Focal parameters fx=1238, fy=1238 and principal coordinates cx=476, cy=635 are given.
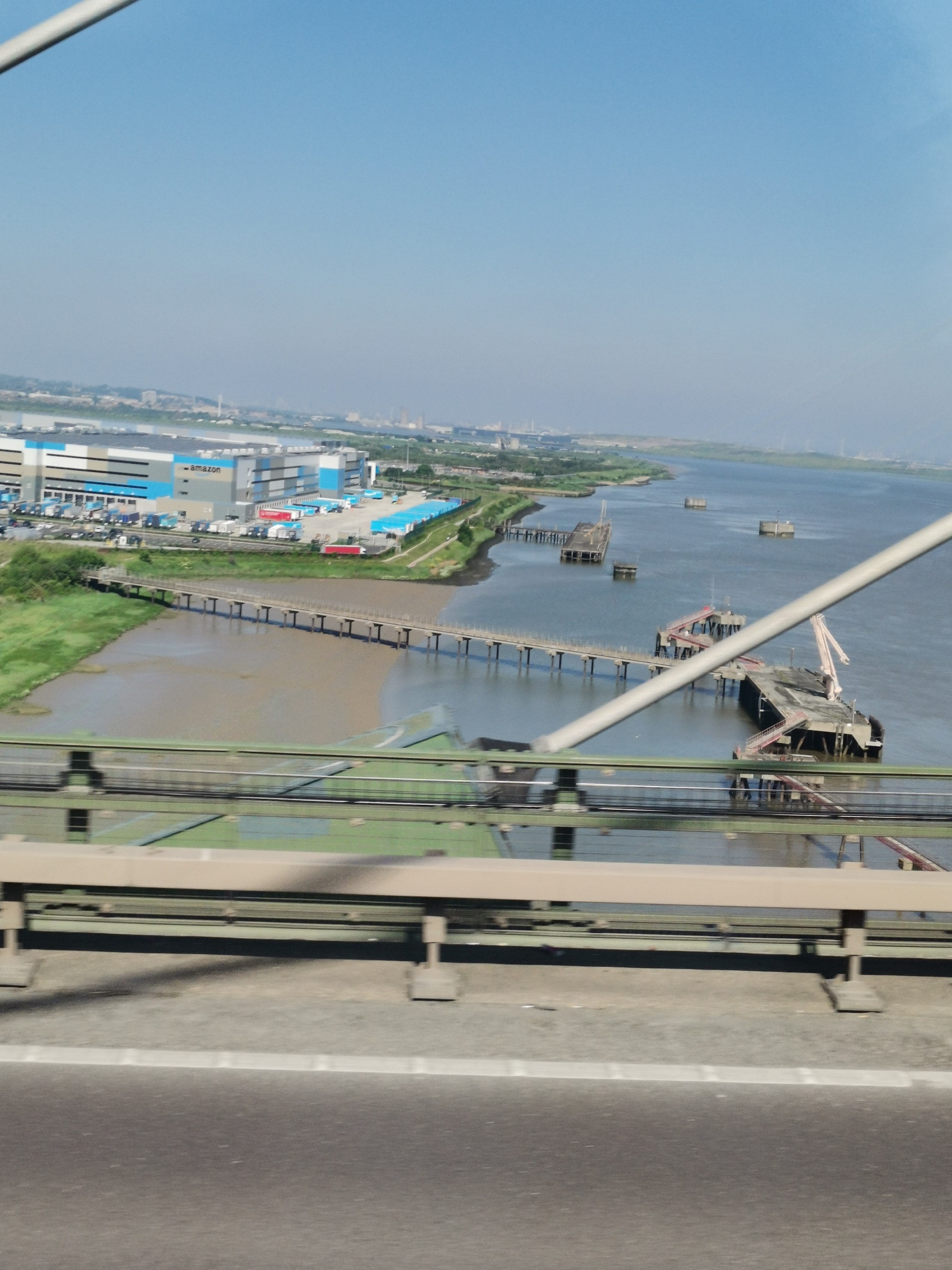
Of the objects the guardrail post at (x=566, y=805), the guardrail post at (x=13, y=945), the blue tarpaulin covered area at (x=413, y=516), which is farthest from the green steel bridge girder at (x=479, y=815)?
the blue tarpaulin covered area at (x=413, y=516)

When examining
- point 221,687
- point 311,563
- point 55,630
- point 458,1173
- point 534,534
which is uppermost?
point 458,1173

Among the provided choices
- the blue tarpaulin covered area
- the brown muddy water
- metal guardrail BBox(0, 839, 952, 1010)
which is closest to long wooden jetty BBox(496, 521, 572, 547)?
the blue tarpaulin covered area

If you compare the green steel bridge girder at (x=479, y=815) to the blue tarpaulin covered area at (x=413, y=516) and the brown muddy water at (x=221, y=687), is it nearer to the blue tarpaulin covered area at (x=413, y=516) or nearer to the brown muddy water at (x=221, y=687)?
the brown muddy water at (x=221, y=687)

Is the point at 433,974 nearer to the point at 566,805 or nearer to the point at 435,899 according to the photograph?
the point at 435,899

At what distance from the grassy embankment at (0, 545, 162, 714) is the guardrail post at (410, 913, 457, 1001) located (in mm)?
19234

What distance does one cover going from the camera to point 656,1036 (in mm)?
2549

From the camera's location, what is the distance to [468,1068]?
2.38 metres

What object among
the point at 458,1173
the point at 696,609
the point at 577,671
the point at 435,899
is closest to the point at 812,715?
the point at 577,671

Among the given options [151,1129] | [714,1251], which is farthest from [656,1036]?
[151,1129]

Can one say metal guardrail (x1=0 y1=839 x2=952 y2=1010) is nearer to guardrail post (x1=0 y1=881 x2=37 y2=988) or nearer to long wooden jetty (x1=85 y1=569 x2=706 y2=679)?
guardrail post (x1=0 y1=881 x2=37 y2=988)

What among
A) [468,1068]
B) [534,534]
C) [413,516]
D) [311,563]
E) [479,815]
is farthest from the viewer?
[413,516]

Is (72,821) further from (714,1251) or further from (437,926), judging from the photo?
(714,1251)

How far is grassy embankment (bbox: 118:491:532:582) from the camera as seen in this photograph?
41.4 metres

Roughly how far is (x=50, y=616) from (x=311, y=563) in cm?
1475
